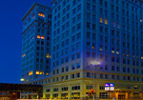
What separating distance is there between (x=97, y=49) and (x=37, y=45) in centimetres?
5434

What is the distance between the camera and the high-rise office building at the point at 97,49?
83188 millimetres

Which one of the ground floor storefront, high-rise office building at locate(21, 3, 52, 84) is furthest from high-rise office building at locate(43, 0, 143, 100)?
high-rise office building at locate(21, 3, 52, 84)

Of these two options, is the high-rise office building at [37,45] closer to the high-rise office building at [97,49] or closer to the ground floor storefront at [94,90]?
the high-rise office building at [97,49]

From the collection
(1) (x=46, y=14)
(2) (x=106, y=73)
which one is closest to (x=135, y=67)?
(2) (x=106, y=73)

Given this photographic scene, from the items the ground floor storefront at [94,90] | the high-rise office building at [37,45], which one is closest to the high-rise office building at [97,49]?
the ground floor storefront at [94,90]

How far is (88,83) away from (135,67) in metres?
27.1

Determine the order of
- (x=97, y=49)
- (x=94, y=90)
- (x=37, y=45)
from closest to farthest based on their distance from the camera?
(x=94, y=90)
(x=97, y=49)
(x=37, y=45)

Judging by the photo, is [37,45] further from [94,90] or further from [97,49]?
[94,90]

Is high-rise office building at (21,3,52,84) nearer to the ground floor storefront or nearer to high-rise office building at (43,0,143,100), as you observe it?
high-rise office building at (43,0,143,100)

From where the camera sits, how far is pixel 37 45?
131m

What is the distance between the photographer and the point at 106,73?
86.5 metres

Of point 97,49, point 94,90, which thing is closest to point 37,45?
point 97,49

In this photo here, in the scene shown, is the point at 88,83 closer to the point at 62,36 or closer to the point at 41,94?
the point at 62,36

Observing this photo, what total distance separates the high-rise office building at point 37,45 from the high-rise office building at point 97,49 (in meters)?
24.6
